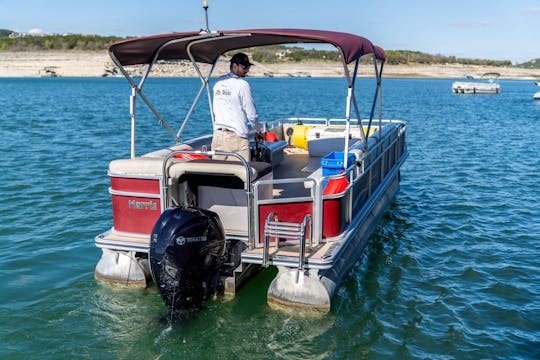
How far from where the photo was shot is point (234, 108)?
23.9 ft

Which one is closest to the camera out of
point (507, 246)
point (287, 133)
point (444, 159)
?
point (507, 246)

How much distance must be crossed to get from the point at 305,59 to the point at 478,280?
5316 inches

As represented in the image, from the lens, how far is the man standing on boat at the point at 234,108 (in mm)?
7218

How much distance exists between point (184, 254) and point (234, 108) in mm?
2216

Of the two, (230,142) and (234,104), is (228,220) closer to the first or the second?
(230,142)

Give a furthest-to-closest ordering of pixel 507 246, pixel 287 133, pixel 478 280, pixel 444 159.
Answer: pixel 444 159
pixel 287 133
pixel 507 246
pixel 478 280

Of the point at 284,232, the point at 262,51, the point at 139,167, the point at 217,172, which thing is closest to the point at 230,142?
the point at 217,172

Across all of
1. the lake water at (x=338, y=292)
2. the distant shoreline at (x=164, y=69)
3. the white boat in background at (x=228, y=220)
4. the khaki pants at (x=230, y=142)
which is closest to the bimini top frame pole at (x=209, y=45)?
the white boat in background at (x=228, y=220)

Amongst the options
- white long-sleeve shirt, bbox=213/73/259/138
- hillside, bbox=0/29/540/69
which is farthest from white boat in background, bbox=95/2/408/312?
hillside, bbox=0/29/540/69

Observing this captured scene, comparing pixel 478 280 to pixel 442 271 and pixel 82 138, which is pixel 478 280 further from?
pixel 82 138

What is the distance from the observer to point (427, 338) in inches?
261

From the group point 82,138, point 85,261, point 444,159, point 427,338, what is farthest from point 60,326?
point 82,138

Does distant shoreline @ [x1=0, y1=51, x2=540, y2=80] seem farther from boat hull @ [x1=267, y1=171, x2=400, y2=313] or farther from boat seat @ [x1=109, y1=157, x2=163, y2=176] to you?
boat hull @ [x1=267, y1=171, x2=400, y2=313]

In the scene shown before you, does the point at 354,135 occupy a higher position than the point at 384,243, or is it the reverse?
the point at 354,135
